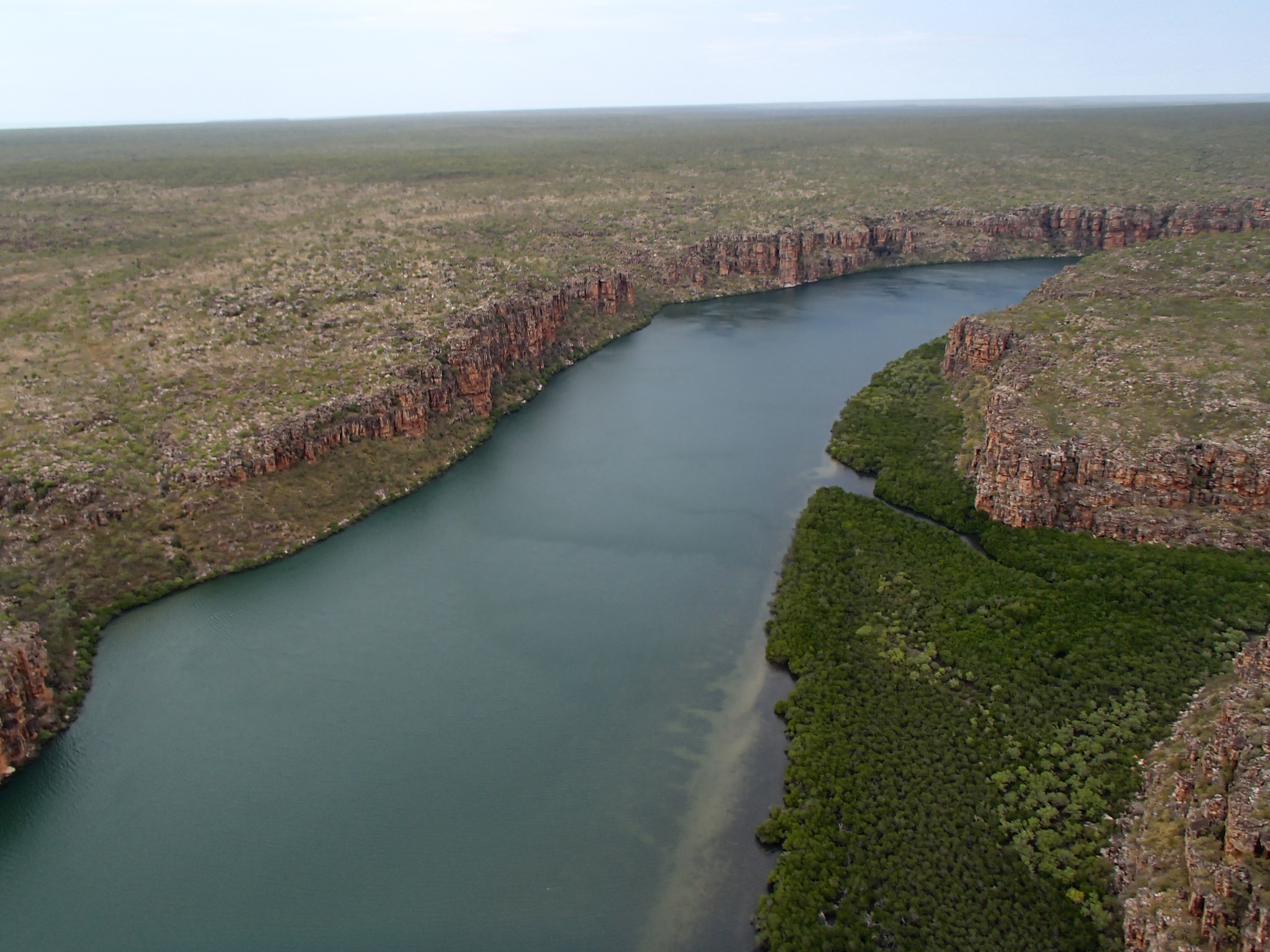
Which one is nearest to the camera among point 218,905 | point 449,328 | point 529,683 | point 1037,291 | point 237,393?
point 218,905

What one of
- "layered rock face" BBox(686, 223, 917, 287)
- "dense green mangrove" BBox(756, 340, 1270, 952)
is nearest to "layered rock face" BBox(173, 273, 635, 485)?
"layered rock face" BBox(686, 223, 917, 287)

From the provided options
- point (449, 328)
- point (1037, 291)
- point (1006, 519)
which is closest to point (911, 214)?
point (1037, 291)

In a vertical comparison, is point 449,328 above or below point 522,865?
above

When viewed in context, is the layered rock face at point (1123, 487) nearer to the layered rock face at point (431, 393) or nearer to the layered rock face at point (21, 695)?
the layered rock face at point (431, 393)

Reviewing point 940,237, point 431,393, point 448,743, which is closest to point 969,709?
point 448,743

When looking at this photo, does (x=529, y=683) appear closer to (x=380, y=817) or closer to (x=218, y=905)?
(x=380, y=817)
